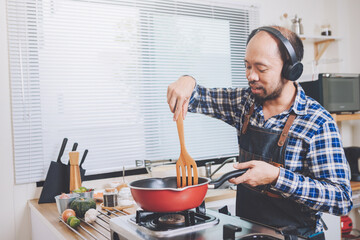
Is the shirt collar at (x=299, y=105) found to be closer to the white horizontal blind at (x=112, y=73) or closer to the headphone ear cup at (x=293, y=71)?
the headphone ear cup at (x=293, y=71)

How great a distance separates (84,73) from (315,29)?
2.18m

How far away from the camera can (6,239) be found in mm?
2086

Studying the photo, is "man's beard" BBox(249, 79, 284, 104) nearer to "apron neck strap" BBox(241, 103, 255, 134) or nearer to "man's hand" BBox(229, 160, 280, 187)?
"apron neck strap" BBox(241, 103, 255, 134)

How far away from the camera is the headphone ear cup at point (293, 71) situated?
4.25 feet

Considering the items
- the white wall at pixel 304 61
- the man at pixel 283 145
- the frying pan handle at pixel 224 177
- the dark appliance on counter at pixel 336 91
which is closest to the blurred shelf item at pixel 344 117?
the dark appliance on counter at pixel 336 91

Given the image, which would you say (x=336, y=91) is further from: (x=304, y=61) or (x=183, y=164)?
(x=183, y=164)

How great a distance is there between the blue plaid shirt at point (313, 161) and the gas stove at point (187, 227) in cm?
22

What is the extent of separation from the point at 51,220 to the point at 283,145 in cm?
107

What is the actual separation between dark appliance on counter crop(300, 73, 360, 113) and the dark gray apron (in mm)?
1560

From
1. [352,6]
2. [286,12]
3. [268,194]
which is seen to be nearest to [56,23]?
[268,194]

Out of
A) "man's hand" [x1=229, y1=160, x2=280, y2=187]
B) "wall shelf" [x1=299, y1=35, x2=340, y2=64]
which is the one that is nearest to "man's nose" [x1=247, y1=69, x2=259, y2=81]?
"man's hand" [x1=229, y1=160, x2=280, y2=187]

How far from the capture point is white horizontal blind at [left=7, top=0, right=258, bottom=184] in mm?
2160

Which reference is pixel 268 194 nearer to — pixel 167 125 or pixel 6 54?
pixel 167 125

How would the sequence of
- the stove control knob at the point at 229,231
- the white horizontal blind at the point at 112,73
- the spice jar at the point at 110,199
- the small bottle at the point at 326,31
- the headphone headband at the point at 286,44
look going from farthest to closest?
1. the small bottle at the point at 326,31
2. the white horizontal blind at the point at 112,73
3. the spice jar at the point at 110,199
4. the headphone headband at the point at 286,44
5. the stove control knob at the point at 229,231
